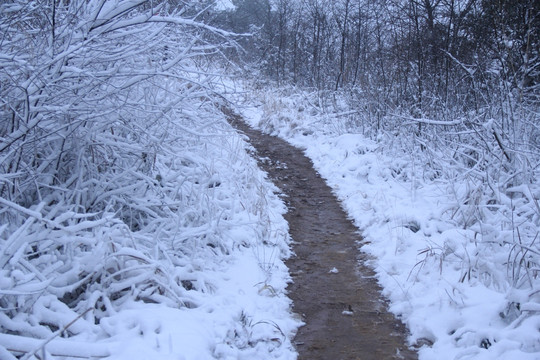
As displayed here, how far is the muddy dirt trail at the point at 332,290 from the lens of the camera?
360cm

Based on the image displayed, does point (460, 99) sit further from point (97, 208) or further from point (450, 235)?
point (97, 208)

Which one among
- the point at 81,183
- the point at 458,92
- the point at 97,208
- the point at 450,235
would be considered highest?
the point at 458,92

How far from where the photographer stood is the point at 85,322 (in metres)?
3.07

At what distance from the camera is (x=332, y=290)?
4.54 m

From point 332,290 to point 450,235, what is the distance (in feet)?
5.00

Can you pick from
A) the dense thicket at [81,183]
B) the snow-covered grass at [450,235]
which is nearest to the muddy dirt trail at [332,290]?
the snow-covered grass at [450,235]

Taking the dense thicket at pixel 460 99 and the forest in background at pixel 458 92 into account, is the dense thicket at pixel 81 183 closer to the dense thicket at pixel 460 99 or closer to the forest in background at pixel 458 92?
the dense thicket at pixel 460 99

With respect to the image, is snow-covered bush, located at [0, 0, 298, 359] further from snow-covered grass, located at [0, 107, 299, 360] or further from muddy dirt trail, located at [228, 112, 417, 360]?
muddy dirt trail, located at [228, 112, 417, 360]

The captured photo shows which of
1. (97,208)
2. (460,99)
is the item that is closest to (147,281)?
(97,208)

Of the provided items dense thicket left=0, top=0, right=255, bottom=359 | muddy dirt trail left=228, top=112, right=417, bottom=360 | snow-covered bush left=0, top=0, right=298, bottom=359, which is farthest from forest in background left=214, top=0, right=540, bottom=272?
dense thicket left=0, top=0, right=255, bottom=359

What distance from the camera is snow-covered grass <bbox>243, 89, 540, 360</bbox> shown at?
3348 millimetres

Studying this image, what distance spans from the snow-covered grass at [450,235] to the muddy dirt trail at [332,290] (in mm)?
179

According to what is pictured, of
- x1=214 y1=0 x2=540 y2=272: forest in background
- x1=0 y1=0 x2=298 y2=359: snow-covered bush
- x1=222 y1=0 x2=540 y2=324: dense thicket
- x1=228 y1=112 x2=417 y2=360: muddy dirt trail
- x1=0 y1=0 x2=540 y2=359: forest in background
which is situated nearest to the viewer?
x1=0 y1=0 x2=298 y2=359: snow-covered bush

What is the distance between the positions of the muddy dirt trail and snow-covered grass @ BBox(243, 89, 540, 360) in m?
0.18
